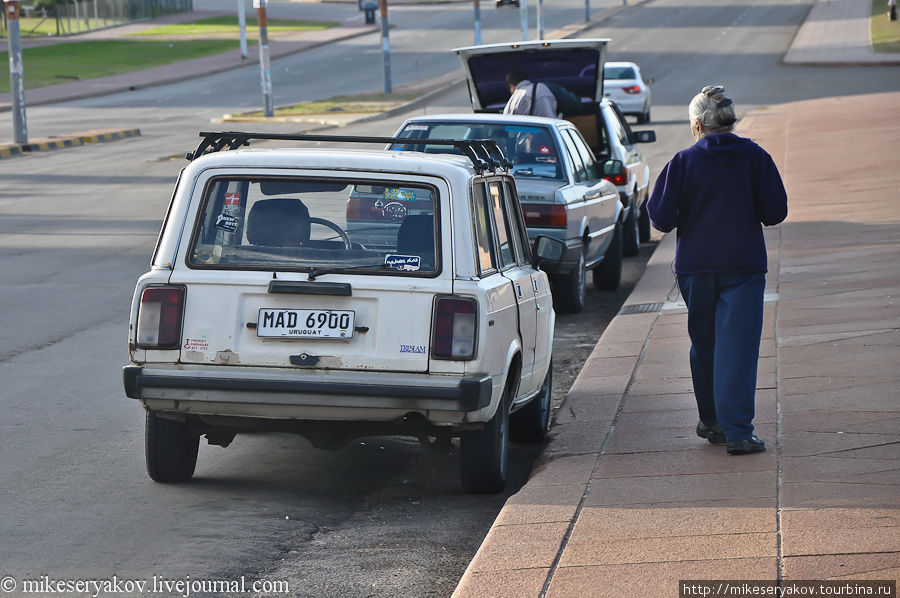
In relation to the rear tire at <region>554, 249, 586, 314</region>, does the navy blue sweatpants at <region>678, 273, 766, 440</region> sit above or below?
above

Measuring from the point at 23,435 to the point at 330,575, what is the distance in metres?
2.94

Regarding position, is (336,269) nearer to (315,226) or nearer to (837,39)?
(315,226)

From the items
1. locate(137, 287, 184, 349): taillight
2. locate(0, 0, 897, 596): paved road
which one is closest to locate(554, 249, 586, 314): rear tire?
locate(0, 0, 897, 596): paved road

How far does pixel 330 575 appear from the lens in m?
5.33

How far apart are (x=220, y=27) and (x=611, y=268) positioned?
219 feet

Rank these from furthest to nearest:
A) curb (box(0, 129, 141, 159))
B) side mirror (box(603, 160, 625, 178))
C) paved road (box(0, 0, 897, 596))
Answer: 1. curb (box(0, 129, 141, 159))
2. side mirror (box(603, 160, 625, 178))
3. paved road (box(0, 0, 897, 596))

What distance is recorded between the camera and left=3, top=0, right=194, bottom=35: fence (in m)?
73.1

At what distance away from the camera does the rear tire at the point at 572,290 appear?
39.1ft

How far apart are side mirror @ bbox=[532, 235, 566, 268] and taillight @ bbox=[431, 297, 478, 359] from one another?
1.28 metres

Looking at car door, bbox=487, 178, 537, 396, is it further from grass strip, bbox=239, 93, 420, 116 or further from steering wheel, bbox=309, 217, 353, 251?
grass strip, bbox=239, 93, 420, 116

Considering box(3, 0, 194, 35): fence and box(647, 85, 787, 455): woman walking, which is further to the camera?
box(3, 0, 194, 35): fence

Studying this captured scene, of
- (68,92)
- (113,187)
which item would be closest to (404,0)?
(68,92)

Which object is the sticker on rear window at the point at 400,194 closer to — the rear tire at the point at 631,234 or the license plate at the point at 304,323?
the license plate at the point at 304,323

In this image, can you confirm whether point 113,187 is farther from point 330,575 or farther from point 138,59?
point 138,59
